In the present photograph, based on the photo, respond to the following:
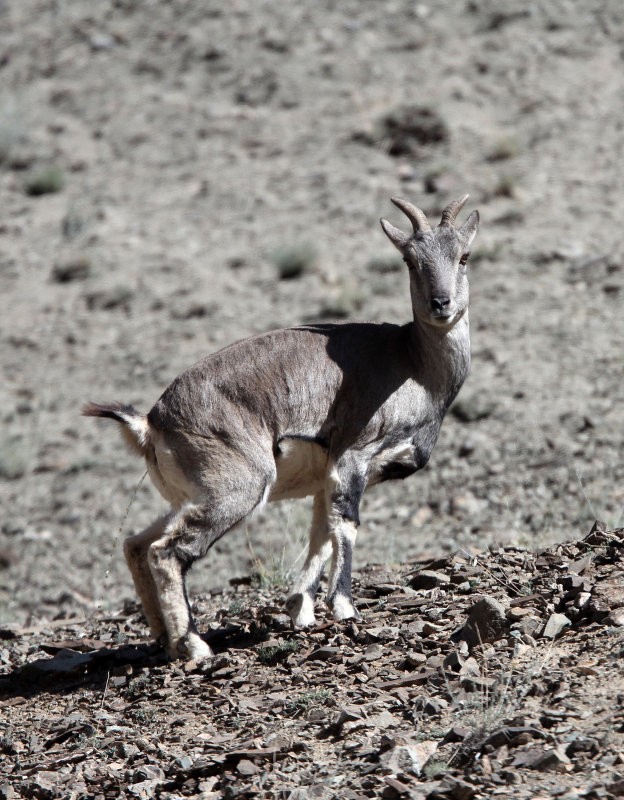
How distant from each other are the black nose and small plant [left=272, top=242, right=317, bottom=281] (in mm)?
9736

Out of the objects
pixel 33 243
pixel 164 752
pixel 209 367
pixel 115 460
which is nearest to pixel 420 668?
pixel 164 752

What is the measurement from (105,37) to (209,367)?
732 inches

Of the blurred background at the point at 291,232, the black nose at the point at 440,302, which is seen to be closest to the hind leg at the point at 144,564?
the blurred background at the point at 291,232

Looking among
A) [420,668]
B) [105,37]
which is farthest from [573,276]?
[105,37]

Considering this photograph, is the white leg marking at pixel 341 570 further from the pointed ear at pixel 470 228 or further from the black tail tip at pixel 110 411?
the pointed ear at pixel 470 228

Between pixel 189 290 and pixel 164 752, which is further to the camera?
pixel 189 290

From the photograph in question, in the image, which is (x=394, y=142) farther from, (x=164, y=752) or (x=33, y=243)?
(x=164, y=752)

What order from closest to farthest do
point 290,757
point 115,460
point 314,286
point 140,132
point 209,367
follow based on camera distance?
point 290,757 < point 209,367 < point 115,460 < point 314,286 < point 140,132

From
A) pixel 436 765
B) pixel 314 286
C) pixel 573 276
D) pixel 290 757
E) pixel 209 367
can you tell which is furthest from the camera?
pixel 314 286

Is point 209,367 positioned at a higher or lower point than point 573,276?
higher

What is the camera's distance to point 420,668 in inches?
244

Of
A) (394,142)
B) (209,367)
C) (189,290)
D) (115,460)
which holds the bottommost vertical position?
(115,460)

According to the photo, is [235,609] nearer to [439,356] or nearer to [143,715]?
[143,715]

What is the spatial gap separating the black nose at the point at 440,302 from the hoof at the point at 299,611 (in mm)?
2067
